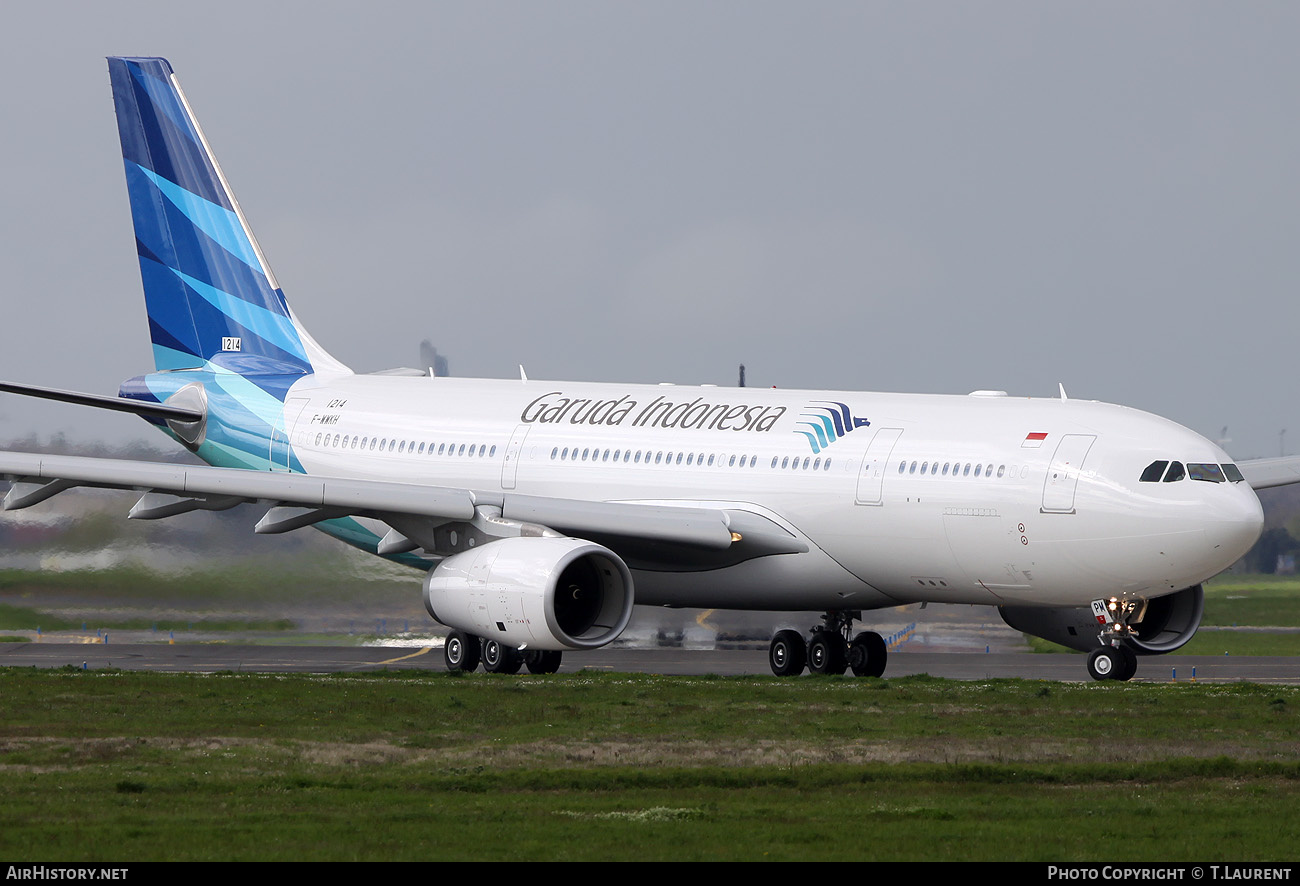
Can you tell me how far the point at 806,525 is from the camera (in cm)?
2422

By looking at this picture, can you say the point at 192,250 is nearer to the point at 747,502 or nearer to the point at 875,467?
the point at 747,502

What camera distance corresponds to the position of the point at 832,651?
85.6 feet

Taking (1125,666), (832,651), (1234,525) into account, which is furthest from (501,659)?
(1234,525)

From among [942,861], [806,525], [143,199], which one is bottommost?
[942,861]

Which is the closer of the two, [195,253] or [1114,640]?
[1114,640]

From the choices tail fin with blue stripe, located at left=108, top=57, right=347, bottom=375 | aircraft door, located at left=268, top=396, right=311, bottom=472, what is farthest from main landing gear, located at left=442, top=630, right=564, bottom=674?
tail fin with blue stripe, located at left=108, top=57, right=347, bottom=375

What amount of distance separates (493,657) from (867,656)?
17.4 ft

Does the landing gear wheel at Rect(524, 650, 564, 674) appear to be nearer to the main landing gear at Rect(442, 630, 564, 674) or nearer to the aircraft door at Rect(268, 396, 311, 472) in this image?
the main landing gear at Rect(442, 630, 564, 674)

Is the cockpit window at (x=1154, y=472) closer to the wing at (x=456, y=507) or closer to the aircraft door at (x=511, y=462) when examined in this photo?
the wing at (x=456, y=507)

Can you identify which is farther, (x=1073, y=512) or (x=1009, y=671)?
(x=1009, y=671)

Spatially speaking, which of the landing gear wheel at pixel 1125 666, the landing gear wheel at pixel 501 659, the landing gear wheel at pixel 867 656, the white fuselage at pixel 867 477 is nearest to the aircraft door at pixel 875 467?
the white fuselage at pixel 867 477

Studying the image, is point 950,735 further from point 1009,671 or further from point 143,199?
point 143,199
